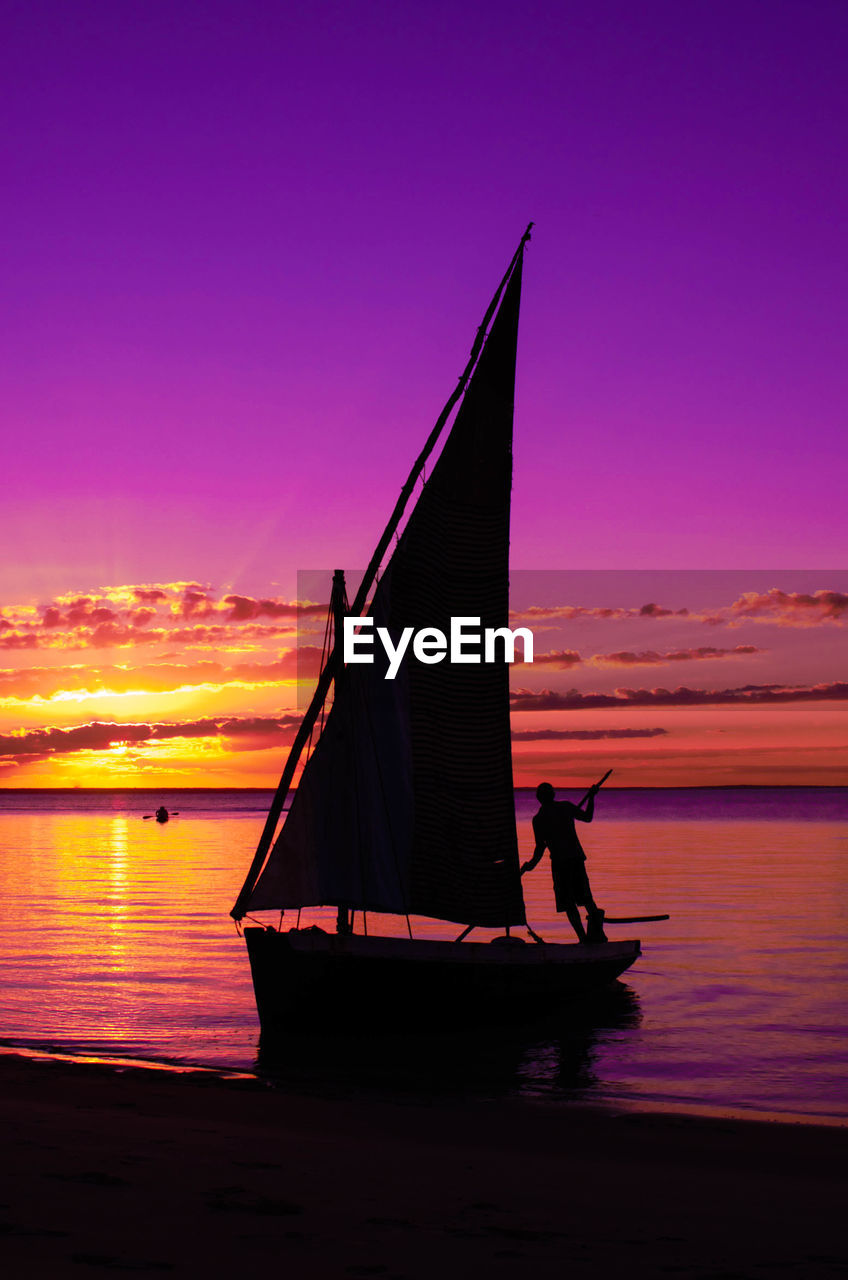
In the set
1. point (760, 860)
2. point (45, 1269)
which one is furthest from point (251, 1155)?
point (760, 860)

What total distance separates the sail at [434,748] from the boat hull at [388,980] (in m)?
0.55

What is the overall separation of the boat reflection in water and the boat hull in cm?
29

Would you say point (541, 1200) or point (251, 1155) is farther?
point (251, 1155)

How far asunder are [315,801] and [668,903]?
25.2m

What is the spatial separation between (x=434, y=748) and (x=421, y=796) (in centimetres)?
78

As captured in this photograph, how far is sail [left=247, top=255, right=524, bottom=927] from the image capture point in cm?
1817

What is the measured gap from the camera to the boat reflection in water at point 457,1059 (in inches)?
615

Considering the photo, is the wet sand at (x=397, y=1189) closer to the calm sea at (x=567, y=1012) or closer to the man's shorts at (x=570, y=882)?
the calm sea at (x=567, y=1012)

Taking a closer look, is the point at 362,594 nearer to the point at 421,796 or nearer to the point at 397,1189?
the point at 421,796

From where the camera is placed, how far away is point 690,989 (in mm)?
24000

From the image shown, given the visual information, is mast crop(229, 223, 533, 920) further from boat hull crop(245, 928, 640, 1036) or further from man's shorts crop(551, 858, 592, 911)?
man's shorts crop(551, 858, 592, 911)

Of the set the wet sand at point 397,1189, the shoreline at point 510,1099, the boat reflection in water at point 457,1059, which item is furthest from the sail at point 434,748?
the wet sand at point 397,1189

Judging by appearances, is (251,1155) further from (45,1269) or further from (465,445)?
(465,445)

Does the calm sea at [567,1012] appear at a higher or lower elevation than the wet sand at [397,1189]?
lower
